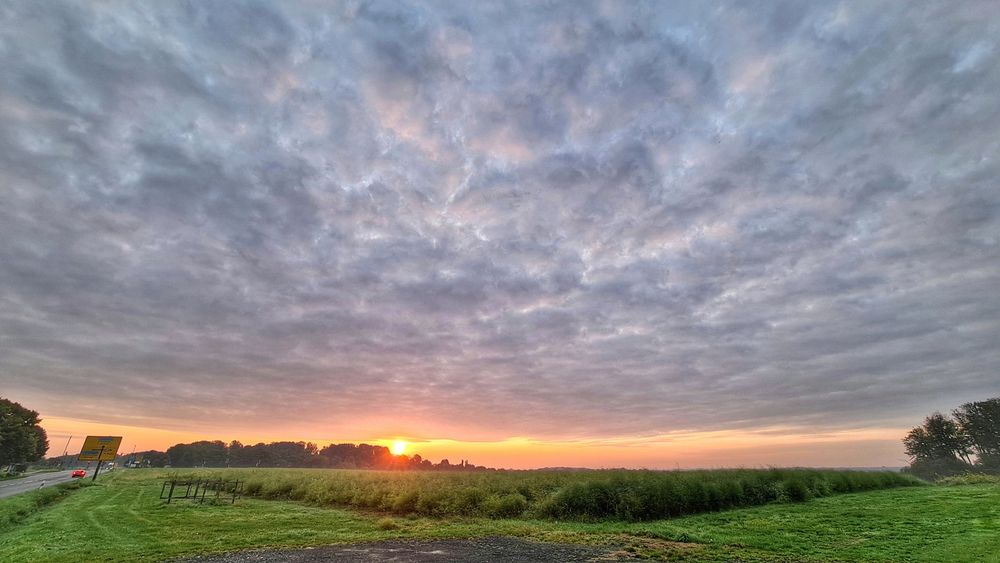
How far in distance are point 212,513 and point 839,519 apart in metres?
40.4

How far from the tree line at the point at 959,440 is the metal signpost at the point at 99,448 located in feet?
496

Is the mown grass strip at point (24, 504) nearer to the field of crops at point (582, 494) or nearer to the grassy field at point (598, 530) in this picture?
the grassy field at point (598, 530)

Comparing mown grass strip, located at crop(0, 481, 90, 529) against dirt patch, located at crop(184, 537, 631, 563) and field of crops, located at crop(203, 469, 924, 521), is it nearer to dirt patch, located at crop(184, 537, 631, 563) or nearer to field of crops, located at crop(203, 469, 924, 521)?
field of crops, located at crop(203, 469, 924, 521)

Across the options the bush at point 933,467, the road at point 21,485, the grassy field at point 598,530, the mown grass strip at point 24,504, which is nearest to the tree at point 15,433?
the road at point 21,485

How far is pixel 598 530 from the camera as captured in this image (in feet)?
78.3

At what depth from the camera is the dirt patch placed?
55.6ft

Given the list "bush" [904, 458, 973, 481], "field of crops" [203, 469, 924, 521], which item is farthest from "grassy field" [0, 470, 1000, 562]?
"bush" [904, 458, 973, 481]

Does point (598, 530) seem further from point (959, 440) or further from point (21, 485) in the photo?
point (959, 440)

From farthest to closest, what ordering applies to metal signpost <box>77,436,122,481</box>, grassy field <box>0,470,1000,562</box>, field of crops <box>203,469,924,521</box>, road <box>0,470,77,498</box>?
metal signpost <box>77,436,122,481</box> → road <box>0,470,77,498</box> → field of crops <box>203,469,924,521</box> → grassy field <box>0,470,1000,562</box>

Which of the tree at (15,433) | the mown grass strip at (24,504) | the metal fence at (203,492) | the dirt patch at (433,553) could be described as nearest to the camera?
the dirt patch at (433,553)

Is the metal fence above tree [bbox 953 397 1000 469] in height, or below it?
below

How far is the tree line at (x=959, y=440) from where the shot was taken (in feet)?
291

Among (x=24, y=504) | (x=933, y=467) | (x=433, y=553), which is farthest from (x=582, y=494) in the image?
(x=933, y=467)

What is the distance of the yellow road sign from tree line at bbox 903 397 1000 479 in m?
151
